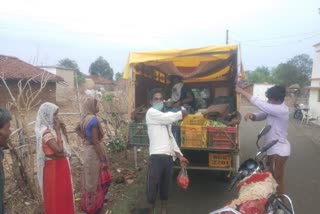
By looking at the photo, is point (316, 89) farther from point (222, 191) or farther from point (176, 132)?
point (176, 132)

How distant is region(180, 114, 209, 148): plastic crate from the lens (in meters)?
4.89

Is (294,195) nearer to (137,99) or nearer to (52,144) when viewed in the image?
(137,99)

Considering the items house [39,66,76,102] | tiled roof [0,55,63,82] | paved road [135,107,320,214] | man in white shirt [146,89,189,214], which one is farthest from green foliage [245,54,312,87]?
man in white shirt [146,89,189,214]

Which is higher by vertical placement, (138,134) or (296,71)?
(296,71)

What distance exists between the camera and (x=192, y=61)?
318 inches

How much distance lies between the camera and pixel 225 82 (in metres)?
8.65

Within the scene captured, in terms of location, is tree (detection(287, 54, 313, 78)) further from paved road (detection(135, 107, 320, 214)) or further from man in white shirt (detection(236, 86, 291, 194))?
man in white shirt (detection(236, 86, 291, 194))

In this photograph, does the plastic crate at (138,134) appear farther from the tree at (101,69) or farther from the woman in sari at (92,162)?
the tree at (101,69)

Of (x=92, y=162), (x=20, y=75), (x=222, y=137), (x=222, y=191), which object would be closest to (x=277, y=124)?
(x=222, y=137)

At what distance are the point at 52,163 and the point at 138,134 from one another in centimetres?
209

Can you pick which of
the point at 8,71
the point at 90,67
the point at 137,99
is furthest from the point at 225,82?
the point at 90,67

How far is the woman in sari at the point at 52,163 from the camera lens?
3551 millimetres

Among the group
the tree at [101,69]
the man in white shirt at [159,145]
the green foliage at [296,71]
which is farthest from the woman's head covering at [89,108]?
the tree at [101,69]

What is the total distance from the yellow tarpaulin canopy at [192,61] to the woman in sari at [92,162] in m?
1.88
